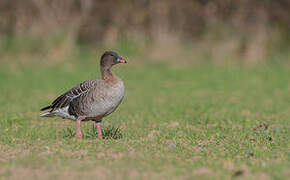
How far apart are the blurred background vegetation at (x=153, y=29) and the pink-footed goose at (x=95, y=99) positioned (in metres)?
14.2

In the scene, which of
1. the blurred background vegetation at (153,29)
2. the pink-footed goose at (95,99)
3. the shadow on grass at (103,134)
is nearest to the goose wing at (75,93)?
the pink-footed goose at (95,99)

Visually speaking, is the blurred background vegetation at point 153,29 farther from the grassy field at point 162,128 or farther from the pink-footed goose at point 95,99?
the pink-footed goose at point 95,99

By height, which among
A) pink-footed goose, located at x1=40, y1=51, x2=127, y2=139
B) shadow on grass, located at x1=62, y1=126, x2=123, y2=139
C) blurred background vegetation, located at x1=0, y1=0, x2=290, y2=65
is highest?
blurred background vegetation, located at x1=0, y1=0, x2=290, y2=65

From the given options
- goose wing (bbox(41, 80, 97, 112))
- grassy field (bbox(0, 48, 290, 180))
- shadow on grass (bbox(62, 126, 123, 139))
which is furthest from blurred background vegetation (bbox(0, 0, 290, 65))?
goose wing (bbox(41, 80, 97, 112))

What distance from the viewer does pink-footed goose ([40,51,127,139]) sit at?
8.36m

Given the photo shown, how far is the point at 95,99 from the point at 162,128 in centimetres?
220

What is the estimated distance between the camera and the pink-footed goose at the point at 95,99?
27.4 ft

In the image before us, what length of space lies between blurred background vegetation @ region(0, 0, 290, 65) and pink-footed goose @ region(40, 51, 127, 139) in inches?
557

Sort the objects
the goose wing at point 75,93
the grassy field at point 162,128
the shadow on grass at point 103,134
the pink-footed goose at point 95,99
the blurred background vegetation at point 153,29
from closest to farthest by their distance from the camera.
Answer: the grassy field at point 162,128 → the pink-footed goose at point 95,99 → the goose wing at point 75,93 → the shadow on grass at point 103,134 → the blurred background vegetation at point 153,29

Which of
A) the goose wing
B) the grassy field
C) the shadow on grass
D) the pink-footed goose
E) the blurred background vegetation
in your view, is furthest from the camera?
the blurred background vegetation

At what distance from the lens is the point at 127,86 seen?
18.0 m

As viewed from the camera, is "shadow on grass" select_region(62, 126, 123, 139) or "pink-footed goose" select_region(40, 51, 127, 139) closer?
"pink-footed goose" select_region(40, 51, 127, 139)

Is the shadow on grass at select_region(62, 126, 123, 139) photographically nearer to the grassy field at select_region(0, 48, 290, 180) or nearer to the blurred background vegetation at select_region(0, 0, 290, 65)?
the grassy field at select_region(0, 48, 290, 180)

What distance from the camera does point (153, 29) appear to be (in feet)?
81.7
